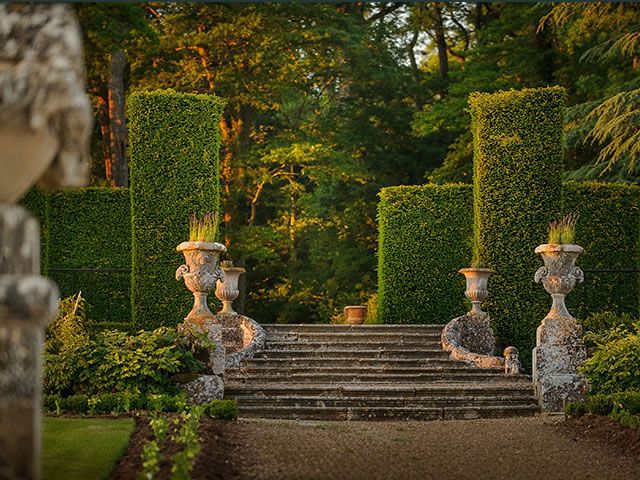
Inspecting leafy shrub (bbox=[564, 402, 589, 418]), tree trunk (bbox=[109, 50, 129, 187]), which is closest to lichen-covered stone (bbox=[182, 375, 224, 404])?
leafy shrub (bbox=[564, 402, 589, 418])

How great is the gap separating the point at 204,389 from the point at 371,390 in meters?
2.42

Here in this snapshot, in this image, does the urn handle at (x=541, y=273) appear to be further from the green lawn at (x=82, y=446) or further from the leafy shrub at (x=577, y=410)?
the green lawn at (x=82, y=446)

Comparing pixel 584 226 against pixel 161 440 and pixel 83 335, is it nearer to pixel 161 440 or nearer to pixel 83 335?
pixel 83 335

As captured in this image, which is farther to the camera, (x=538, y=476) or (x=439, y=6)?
(x=439, y=6)

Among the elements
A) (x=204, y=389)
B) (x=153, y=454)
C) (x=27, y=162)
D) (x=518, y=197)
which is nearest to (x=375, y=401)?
(x=204, y=389)

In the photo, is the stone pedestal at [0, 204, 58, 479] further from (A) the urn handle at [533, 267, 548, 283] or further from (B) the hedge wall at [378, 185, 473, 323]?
(B) the hedge wall at [378, 185, 473, 323]

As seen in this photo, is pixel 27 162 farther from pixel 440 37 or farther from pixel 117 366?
pixel 440 37

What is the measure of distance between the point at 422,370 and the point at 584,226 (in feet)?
16.4

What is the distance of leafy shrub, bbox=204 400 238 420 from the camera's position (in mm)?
11031

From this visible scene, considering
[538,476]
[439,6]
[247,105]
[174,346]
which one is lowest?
[538,476]

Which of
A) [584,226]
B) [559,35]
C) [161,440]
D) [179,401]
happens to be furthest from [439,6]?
[161,440]

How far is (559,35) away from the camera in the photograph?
25062mm

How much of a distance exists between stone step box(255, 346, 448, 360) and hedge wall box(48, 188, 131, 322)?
3998 millimetres

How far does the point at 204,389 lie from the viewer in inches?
488
